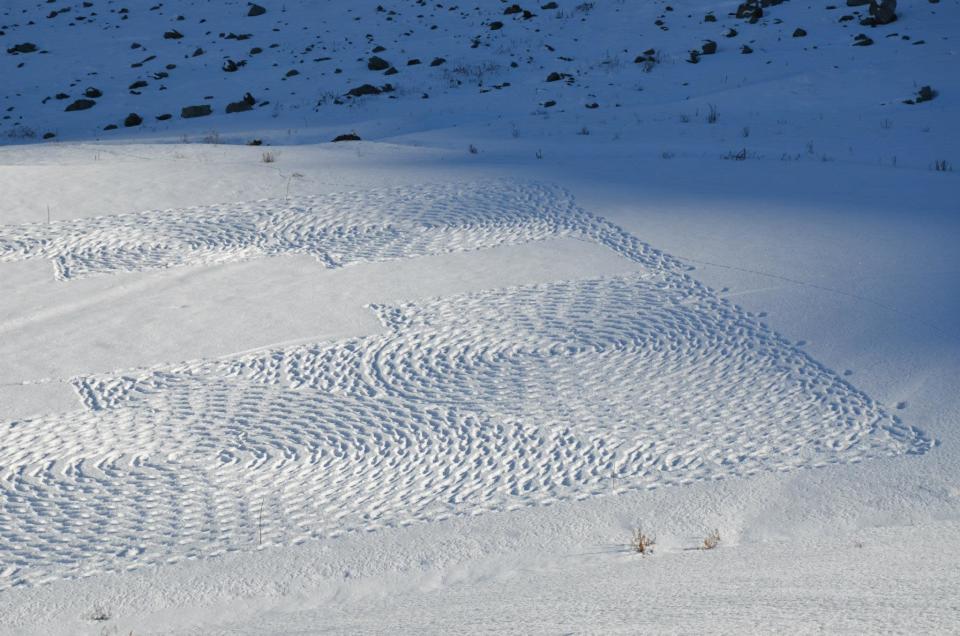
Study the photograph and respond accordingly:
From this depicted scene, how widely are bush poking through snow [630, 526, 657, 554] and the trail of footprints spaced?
341 mm

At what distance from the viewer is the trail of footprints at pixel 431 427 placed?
3445 millimetres

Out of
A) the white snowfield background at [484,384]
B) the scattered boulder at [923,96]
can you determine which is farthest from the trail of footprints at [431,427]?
the scattered boulder at [923,96]

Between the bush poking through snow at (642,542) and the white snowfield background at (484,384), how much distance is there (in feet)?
0.11

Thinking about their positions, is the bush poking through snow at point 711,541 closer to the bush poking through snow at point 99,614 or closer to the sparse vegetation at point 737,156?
the bush poking through snow at point 99,614

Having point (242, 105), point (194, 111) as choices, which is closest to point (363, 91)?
point (242, 105)

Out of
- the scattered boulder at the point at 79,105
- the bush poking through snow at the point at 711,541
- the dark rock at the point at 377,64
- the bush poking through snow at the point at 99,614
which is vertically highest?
the bush poking through snow at the point at 99,614

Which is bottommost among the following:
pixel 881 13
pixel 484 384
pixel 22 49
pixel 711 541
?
pixel 22 49

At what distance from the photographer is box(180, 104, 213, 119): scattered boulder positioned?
1298cm

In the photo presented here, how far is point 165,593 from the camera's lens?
9.85 feet

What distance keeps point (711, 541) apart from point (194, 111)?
11.0 metres

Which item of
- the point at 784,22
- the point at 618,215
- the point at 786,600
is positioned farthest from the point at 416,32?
the point at 786,600

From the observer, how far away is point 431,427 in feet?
13.1

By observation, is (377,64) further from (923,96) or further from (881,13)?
(923,96)

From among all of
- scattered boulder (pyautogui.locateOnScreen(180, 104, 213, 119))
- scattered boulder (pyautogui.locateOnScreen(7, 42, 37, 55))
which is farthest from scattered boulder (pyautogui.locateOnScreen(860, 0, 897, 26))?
scattered boulder (pyautogui.locateOnScreen(7, 42, 37, 55))
